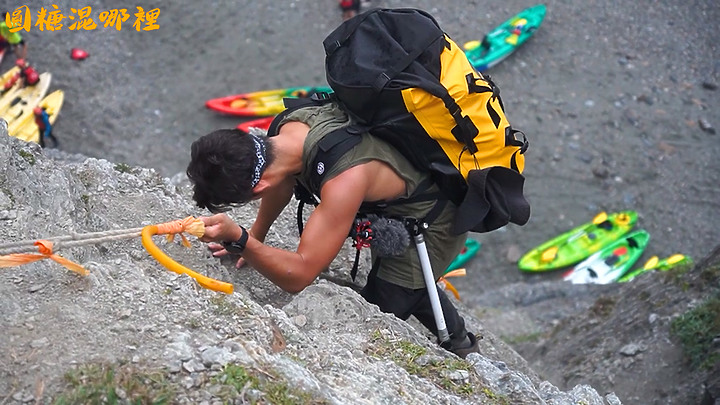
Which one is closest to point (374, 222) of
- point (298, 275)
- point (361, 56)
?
point (298, 275)

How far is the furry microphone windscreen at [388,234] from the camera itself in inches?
203

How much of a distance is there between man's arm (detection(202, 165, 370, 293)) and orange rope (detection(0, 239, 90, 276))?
3.37ft

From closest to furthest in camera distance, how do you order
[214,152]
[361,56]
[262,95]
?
[214,152] → [361,56] → [262,95]

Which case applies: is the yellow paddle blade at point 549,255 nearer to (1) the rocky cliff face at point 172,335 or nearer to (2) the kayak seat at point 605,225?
(2) the kayak seat at point 605,225

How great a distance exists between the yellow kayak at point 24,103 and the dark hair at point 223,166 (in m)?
13.0

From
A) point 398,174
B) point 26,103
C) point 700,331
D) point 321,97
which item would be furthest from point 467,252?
point 398,174

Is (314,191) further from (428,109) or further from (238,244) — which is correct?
(428,109)

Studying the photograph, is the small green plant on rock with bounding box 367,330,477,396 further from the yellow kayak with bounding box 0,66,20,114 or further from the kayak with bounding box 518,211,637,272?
the yellow kayak with bounding box 0,66,20,114

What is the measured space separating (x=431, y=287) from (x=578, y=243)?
1151cm

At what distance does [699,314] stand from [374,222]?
485 cm

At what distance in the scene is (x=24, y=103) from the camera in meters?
17.0

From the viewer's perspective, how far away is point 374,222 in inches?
204

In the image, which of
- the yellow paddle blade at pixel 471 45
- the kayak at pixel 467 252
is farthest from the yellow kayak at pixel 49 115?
the yellow paddle blade at pixel 471 45

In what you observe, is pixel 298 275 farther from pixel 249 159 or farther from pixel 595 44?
pixel 595 44
